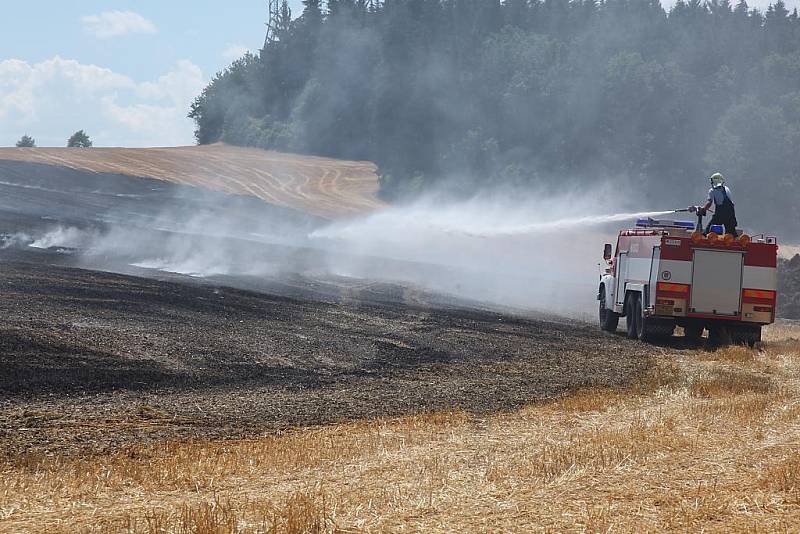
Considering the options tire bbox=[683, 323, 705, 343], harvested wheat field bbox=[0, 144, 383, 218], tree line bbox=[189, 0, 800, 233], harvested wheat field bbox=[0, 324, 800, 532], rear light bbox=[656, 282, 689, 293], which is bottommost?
harvested wheat field bbox=[0, 324, 800, 532]

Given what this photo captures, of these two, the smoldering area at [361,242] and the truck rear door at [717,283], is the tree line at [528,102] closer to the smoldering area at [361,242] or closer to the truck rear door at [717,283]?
the smoldering area at [361,242]

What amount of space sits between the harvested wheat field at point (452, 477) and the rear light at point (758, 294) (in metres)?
8.67

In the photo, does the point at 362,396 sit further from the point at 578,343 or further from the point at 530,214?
the point at 530,214

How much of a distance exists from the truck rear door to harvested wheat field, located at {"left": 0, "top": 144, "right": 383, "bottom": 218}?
35721mm

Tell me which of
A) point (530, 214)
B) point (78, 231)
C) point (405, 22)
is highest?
point (405, 22)

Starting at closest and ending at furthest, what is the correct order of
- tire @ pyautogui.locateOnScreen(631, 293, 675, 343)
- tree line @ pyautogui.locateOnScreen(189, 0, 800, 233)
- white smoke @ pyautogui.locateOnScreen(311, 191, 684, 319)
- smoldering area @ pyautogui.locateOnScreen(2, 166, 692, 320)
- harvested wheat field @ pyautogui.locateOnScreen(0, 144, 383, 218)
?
tire @ pyautogui.locateOnScreen(631, 293, 675, 343), smoldering area @ pyautogui.locateOnScreen(2, 166, 692, 320), white smoke @ pyautogui.locateOnScreen(311, 191, 684, 319), harvested wheat field @ pyautogui.locateOnScreen(0, 144, 383, 218), tree line @ pyautogui.locateOnScreen(189, 0, 800, 233)

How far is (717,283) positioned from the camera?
2162cm

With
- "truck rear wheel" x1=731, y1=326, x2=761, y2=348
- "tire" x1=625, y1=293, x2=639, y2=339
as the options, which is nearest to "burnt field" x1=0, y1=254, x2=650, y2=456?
"tire" x1=625, y1=293, x2=639, y2=339

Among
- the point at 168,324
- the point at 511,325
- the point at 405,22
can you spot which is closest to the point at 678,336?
the point at 511,325

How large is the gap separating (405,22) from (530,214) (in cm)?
2819

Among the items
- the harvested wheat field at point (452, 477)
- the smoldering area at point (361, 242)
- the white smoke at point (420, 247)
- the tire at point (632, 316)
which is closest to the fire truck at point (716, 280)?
the tire at point (632, 316)

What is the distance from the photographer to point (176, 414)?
39.5ft

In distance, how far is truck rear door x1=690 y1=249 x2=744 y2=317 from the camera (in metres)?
21.6

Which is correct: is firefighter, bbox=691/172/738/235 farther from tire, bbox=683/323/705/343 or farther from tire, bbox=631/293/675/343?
tire, bbox=683/323/705/343
